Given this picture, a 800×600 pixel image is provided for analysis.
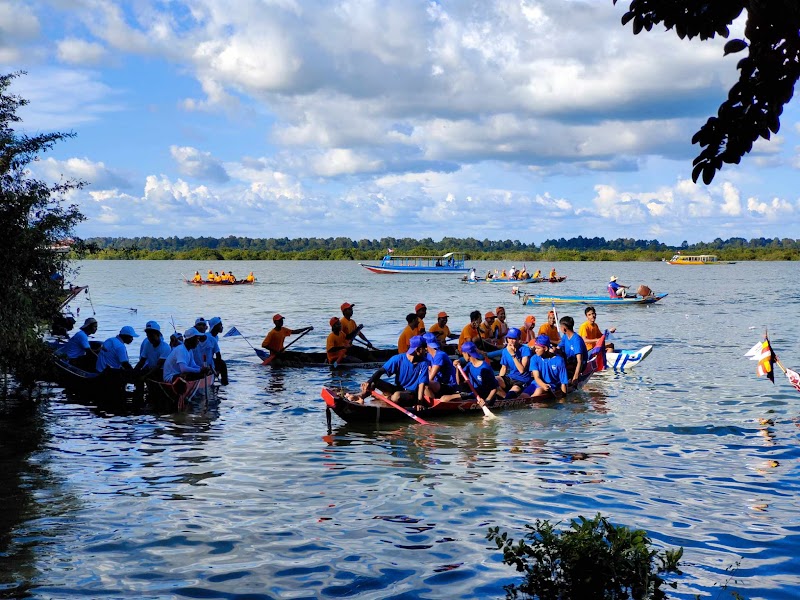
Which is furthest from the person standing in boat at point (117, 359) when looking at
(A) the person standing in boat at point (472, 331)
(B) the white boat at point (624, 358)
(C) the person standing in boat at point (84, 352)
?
(B) the white boat at point (624, 358)

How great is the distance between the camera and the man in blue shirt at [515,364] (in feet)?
53.2

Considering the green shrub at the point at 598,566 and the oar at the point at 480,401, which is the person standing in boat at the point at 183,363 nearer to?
the oar at the point at 480,401

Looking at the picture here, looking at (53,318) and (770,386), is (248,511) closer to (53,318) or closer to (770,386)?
(53,318)

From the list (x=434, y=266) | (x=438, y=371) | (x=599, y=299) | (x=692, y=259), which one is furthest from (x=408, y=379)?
(x=692, y=259)

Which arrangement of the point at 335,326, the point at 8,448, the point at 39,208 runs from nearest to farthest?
the point at 8,448 < the point at 39,208 < the point at 335,326

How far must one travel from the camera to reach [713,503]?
9.46 meters

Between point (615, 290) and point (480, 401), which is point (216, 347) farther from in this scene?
point (615, 290)

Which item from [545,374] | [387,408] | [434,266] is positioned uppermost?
[434,266]

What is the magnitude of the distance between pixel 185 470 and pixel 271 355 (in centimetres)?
1221

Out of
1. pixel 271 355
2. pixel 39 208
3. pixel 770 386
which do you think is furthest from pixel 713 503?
pixel 271 355

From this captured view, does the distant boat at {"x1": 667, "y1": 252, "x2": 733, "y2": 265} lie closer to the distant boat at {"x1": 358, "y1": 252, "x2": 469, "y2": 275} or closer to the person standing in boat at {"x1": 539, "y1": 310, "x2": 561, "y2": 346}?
the distant boat at {"x1": 358, "y1": 252, "x2": 469, "y2": 275}

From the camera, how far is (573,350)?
686 inches

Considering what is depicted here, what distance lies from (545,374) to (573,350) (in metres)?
1.50

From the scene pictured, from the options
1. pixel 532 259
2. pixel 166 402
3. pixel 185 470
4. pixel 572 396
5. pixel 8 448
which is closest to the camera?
pixel 185 470
